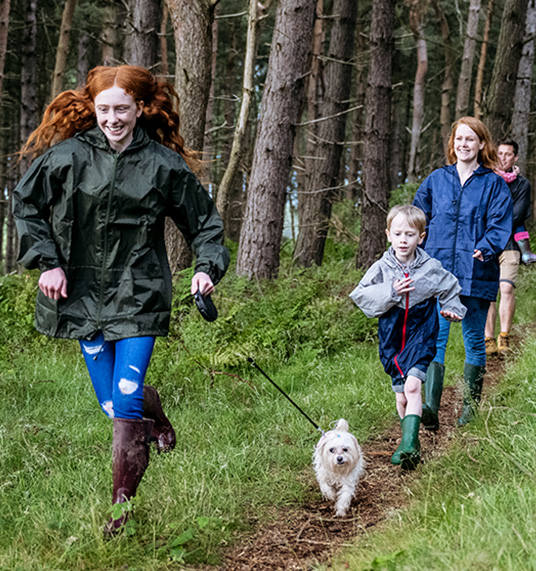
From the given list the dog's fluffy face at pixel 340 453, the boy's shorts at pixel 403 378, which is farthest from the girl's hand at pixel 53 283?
the boy's shorts at pixel 403 378

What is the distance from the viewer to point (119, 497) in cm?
346

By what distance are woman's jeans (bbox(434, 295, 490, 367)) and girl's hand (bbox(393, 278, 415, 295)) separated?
1071mm

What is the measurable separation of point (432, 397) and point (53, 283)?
9.74 ft

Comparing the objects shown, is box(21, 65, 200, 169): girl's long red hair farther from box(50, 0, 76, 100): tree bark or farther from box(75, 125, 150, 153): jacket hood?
box(50, 0, 76, 100): tree bark

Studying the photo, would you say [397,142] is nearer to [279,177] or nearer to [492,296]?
[279,177]

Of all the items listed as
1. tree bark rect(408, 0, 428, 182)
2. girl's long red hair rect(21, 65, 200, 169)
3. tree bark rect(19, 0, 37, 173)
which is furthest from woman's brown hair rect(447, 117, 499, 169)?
tree bark rect(19, 0, 37, 173)

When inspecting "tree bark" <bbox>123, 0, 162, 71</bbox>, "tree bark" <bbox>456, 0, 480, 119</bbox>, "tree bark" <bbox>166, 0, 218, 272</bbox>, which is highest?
"tree bark" <bbox>456, 0, 480, 119</bbox>

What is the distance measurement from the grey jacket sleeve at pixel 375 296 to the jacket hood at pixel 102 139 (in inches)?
66.8

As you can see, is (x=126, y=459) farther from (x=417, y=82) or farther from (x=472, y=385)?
(x=417, y=82)

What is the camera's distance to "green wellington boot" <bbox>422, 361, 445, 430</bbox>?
15.8ft

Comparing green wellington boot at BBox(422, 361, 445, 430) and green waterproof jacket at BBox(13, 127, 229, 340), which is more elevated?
green waterproof jacket at BBox(13, 127, 229, 340)

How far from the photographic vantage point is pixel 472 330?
531 cm

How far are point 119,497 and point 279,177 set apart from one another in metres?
6.57

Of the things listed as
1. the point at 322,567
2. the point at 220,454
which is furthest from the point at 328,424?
the point at 322,567
